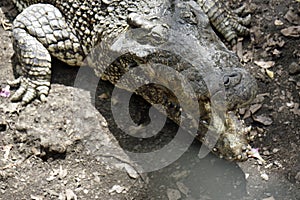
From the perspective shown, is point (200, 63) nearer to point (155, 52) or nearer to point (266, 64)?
point (155, 52)

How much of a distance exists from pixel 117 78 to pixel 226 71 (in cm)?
108

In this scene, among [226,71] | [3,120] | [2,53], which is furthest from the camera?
[2,53]

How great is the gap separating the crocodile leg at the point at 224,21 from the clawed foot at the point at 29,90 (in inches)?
59.0

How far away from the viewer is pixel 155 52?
4422 mm

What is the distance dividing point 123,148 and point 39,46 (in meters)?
1.12

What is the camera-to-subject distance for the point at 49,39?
5062mm

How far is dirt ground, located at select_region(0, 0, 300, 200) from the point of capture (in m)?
4.47

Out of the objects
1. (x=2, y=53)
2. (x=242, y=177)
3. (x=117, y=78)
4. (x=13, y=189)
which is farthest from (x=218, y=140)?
(x=2, y=53)

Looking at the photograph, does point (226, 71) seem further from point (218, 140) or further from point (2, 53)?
point (2, 53)

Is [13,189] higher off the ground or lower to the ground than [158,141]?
lower

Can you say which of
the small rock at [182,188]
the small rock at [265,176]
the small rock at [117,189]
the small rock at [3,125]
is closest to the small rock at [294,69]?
the small rock at [265,176]

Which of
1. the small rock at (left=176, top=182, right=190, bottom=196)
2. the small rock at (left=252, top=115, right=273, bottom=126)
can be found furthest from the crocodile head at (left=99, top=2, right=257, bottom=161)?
the small rock at (left=176, top=182, right=190, bottom=196)

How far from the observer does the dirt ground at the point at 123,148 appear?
14.7 ft

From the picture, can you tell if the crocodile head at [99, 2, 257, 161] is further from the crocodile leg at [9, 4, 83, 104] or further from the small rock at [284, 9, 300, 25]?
the small rock at [284, 9, 300, 25]
